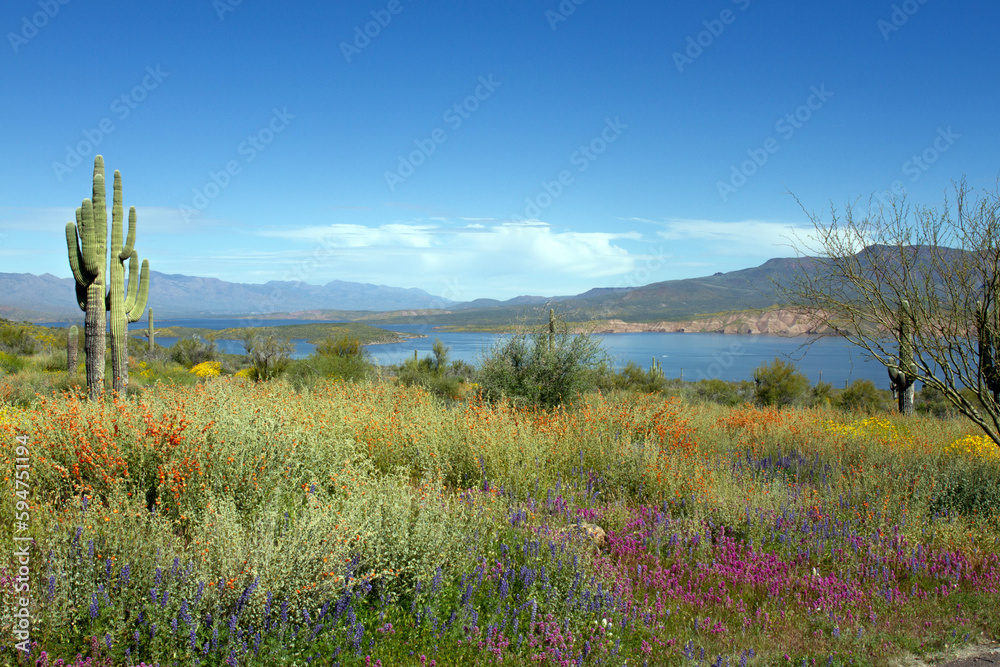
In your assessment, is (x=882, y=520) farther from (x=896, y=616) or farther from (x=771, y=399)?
(x=771, y=399)

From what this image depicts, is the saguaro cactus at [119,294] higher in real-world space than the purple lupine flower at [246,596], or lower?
higher

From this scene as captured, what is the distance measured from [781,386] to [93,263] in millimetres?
24086

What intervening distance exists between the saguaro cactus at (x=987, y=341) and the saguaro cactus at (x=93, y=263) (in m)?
14.4

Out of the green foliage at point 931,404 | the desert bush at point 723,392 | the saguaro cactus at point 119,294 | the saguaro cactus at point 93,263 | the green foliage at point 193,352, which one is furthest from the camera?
the green foliage at point 193,352

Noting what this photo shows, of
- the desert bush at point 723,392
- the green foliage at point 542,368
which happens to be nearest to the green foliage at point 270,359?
the green foliage at point 542,368

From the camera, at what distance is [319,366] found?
57.2 feet

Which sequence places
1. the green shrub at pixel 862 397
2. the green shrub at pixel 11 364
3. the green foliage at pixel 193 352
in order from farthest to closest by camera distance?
the green foliage at pixel 193 352 < the green shrub at pixel 862 397 < the green shrub at pixel 11 364

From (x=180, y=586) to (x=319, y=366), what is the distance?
14.8 m

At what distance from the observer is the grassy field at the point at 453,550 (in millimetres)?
3078

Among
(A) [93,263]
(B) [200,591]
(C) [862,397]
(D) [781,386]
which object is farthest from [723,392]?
(B) [200,591]

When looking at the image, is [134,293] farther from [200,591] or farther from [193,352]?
[193,352]

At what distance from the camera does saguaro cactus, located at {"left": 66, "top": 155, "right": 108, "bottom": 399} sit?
11.1 metres

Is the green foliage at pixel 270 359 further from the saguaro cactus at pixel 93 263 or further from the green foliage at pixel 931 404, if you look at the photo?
the green foliage at pixel 931 404

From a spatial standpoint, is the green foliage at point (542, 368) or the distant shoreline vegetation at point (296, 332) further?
the distant shoreline vegetation at point (296, 332)
